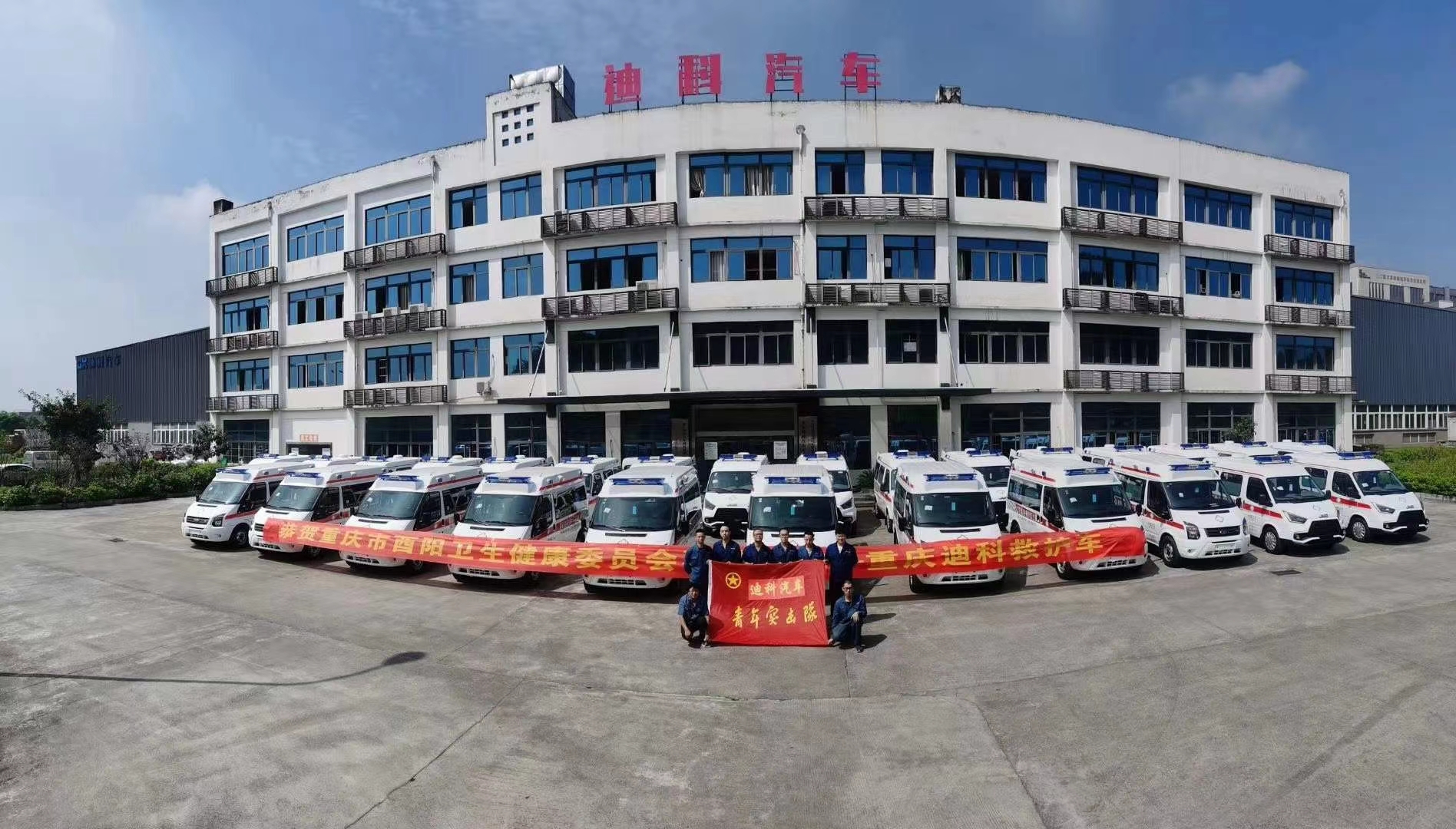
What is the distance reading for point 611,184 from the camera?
95.8 ft

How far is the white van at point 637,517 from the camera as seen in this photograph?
13.0m

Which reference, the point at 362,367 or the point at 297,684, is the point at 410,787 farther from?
the point at 362,367

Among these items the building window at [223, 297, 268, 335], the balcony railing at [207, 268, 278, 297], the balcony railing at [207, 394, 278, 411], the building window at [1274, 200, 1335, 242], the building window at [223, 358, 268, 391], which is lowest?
the balcony railing at [207, 394, 278, 411]

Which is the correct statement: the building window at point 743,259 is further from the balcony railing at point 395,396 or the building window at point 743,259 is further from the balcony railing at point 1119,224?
the balcony railing at point 395,396

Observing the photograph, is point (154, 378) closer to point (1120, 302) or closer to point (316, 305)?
point (316, 305)

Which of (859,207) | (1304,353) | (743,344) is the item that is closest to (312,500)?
(743,344)

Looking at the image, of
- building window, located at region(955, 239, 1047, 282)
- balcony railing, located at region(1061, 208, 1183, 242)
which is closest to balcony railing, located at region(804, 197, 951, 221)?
building window, located at region(955, 239, 1047, 282)

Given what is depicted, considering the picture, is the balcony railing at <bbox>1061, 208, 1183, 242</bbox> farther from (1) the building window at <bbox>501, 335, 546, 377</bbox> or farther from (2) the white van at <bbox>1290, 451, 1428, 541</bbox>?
(1) the building window at <bbox>501, 335, 546, 377</bbox>

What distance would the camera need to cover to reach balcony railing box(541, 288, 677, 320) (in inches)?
1095

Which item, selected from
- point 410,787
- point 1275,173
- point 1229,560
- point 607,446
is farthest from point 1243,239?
point 410,787

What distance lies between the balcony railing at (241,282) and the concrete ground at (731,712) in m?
29.1

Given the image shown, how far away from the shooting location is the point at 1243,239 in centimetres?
3269

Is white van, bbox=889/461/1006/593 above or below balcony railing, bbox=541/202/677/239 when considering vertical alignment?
below

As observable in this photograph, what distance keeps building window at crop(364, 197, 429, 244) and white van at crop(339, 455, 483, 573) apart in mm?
19963
